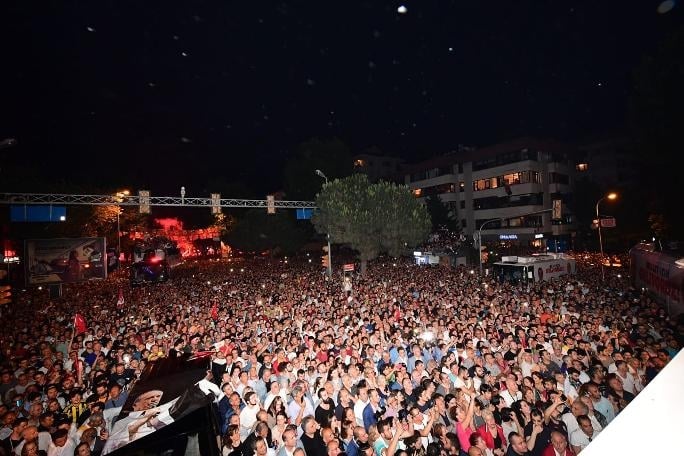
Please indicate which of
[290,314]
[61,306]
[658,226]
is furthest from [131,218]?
[658,226]

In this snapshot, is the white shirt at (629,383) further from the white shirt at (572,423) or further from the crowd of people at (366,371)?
the white shirt at (572,423)

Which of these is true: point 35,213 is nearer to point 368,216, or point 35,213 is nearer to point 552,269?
point 368,216

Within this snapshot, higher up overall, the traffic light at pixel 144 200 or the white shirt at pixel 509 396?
the traffic light at pixel 144 200

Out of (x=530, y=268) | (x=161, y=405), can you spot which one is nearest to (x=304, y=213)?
(x=530, y=268)

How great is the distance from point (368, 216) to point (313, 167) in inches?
632

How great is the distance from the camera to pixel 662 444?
5.84 ft

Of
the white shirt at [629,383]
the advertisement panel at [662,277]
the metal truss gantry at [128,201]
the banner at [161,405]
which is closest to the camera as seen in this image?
the banner at [161,405]

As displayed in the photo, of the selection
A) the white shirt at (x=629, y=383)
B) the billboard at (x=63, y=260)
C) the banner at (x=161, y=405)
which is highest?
the billboard at (x=63, y=260)

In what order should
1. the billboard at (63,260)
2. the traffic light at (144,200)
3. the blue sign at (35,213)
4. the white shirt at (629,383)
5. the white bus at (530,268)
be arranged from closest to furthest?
the white shirt at (629,383) < the blue sign at (35,213) < the traffic light at (144,200) < the billboard at (63,260) < the white bus at (530,268)

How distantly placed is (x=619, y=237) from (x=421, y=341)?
4369 cm

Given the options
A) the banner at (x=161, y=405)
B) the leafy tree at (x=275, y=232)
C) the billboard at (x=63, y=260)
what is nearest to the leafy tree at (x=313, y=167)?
the leafy tree at (x=275, y=232)

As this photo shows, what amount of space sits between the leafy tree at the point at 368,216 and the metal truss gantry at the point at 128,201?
87.6 inches

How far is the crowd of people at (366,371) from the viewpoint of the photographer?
5.46 metres

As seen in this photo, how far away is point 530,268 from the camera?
75.9ft
